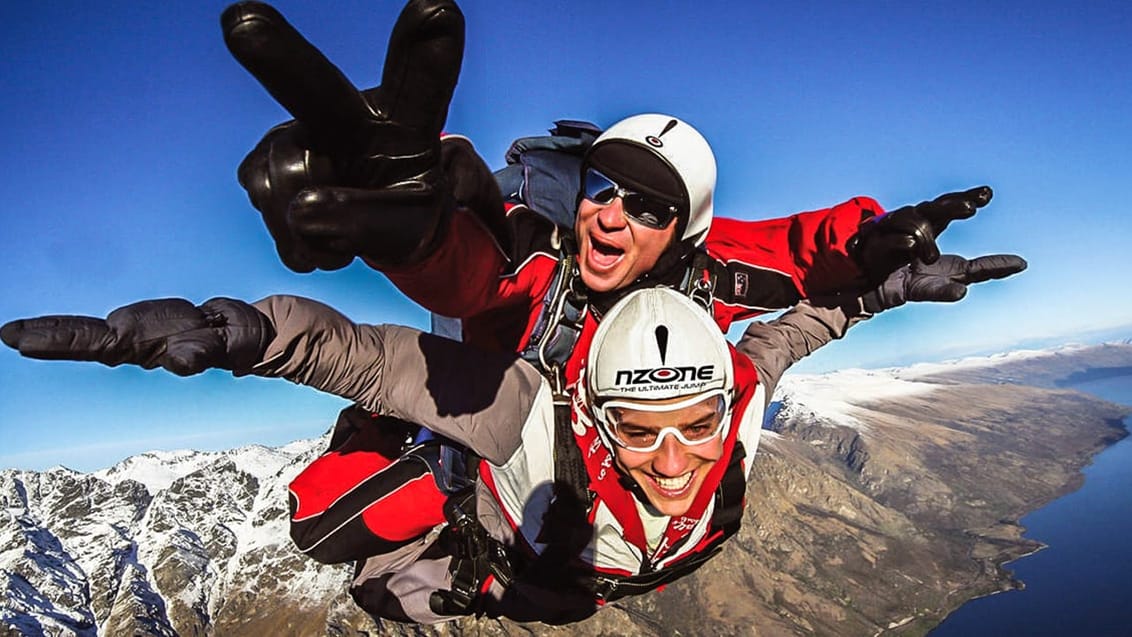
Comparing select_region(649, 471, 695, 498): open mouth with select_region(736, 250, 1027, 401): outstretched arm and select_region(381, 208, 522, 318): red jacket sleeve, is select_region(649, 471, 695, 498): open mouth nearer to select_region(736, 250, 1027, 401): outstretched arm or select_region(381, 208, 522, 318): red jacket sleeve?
select_region(736, 250, 1027, 401): outstretched arm

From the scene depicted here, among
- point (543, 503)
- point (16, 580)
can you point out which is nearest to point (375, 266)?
point (543, 503)

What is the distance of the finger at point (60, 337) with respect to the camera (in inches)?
68.6

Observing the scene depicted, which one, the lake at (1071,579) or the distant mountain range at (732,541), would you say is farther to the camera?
the distant mountain range at (732,541)

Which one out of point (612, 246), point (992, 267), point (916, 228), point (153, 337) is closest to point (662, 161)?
point (612, 246)

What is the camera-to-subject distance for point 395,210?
73.2 inches

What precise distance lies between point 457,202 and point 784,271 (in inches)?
109

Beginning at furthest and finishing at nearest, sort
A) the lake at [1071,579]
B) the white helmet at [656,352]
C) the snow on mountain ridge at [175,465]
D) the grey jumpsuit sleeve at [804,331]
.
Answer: the snow on mountain ridge at [175,465], the lake at [1071,579], the grey jumpsuit sleeve at [804,331], the white helmet at [656,352]

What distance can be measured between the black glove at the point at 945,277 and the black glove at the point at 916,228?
71 cm

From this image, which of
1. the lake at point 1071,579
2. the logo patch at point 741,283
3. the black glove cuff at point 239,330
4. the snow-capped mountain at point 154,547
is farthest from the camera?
the snow-capped mountain at point 154,547

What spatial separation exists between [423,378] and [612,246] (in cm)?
133

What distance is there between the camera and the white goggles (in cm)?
319

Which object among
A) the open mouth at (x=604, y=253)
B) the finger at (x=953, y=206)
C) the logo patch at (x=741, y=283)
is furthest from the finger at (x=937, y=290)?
the open mouth at (x=604, y=253)

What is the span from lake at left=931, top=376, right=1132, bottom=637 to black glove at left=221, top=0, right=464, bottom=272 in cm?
12195

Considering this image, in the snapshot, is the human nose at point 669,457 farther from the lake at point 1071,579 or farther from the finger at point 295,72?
the lake at point 1071,579
